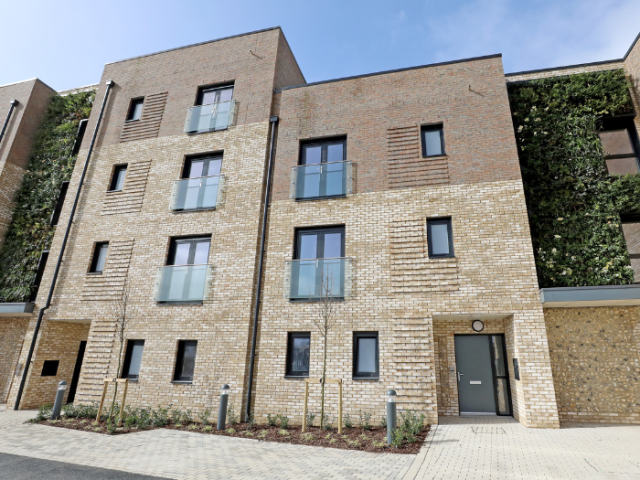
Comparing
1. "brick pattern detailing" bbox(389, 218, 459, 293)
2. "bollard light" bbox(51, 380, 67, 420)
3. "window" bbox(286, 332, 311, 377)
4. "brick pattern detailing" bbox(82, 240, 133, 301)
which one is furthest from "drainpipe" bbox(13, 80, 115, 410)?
"brick pattern detailing" bbox(389, 218, 459, 293)

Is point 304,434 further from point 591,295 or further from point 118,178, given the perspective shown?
point 118,178

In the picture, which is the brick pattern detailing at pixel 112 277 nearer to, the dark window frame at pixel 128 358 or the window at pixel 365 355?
the dark window frame at pixel 128 358

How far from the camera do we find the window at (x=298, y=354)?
378 inches

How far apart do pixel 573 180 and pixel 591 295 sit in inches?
141

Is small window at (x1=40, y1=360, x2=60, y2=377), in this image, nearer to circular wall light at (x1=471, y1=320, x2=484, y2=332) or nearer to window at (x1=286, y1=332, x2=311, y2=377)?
window at (x1=286, y1=332, x2=311, y2=377)

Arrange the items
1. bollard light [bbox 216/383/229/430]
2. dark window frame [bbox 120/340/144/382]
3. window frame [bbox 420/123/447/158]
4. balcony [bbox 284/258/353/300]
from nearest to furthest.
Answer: bollard light [bbox 216/383/229/430] → balcony [bbox 284/258/353/300] → dark window frame [bbox 120/340/144/382] → window frame [bbox 420/123/447/158]

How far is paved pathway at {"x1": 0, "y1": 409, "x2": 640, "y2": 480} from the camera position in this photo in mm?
5410

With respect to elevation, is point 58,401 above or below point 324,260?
below

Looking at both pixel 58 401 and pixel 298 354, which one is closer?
pixel 58 401

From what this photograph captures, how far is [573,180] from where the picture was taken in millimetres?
10258

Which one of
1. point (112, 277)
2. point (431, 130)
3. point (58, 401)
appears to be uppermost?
point (431, 130)

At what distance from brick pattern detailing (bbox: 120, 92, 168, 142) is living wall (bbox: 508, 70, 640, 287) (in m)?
11.8

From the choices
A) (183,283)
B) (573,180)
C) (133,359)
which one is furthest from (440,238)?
(133,359)

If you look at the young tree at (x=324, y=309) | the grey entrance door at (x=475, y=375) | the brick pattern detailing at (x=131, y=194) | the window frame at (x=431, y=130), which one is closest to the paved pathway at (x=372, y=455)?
the grey entrance door at (x=475, y=375)
